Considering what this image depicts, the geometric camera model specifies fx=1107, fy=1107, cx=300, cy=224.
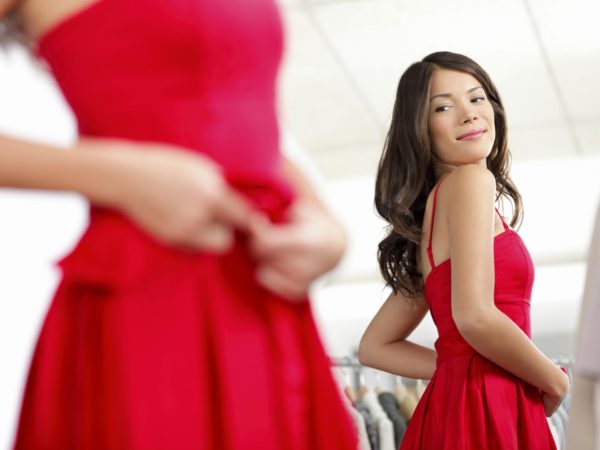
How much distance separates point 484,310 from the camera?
1746mm

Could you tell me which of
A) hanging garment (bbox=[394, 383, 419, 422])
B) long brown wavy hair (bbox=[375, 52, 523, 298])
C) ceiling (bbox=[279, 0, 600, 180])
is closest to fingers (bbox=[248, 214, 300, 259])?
long brown wavy hair (bbox=[375, 52, 523, 298])

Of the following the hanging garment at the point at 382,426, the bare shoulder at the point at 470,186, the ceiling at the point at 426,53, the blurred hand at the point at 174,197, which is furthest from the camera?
the ceiling at the point at 426,53

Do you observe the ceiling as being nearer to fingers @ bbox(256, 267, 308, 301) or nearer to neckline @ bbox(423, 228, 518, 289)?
neckline @ bbox(423, 228, 518, 289)

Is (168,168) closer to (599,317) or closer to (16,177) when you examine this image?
(16,177)

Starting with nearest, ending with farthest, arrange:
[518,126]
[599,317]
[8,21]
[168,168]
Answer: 1. [168,168]
2. [8,21]
3. [599,317]
4. [518,126]

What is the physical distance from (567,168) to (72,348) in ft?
18.9

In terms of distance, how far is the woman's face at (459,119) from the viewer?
202 cm

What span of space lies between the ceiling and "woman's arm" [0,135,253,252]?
3.58m

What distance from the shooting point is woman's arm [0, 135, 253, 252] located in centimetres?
74

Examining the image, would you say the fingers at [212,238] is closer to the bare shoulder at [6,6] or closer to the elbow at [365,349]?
the bare shoulder at [6,6]

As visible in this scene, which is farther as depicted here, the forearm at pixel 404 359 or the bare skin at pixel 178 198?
the forearm at pixel 404 359

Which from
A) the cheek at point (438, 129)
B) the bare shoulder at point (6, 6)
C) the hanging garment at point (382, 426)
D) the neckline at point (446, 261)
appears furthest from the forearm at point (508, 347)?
the hanging garment at point (382, 426)

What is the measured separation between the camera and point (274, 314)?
2.76ft

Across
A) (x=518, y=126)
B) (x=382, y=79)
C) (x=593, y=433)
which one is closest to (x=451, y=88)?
(x=593, y=433)
